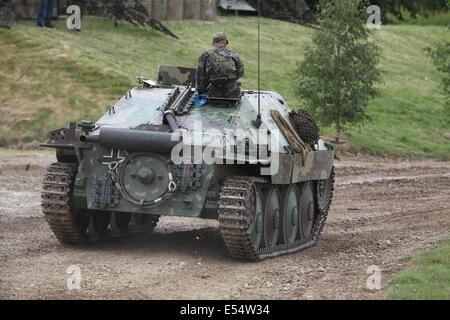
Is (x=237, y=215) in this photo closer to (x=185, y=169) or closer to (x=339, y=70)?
Result: (x=185, y=169)

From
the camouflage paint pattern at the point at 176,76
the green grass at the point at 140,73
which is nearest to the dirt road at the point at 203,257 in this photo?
the camouflage paint pattern at the point at 176,76

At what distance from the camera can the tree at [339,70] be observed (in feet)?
107

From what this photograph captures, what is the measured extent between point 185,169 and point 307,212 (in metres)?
3.27

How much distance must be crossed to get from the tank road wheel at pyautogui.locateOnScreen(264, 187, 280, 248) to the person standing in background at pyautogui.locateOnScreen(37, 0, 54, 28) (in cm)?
1975

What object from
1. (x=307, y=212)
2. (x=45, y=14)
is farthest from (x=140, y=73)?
(x=307, y=212)

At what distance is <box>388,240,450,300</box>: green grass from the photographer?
1191 cm

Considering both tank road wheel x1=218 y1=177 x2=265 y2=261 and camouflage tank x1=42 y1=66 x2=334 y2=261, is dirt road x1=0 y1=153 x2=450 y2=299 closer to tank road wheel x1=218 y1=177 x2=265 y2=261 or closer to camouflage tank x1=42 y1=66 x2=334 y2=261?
tank road wheel x1=218 y1=177 x2=265 y2=261

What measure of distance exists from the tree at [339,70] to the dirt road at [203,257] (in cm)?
864

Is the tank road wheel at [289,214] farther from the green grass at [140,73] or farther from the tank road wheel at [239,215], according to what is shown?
the green grass at [140,73]

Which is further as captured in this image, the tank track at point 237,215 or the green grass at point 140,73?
the green grass at point 140,73

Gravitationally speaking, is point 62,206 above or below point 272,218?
above

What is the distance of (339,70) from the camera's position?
107 feet

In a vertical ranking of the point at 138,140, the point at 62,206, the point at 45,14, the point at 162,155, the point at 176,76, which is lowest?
the point at 62,206
